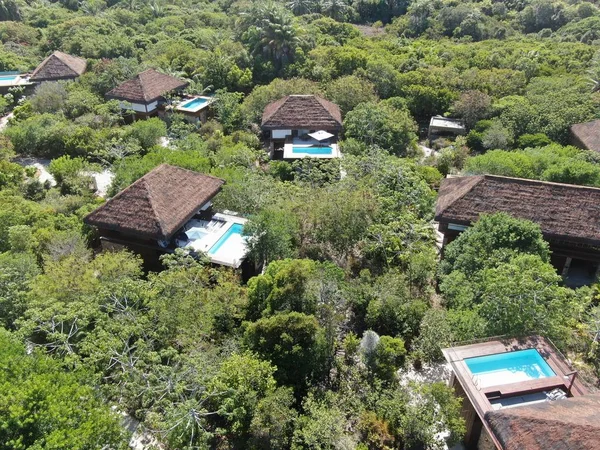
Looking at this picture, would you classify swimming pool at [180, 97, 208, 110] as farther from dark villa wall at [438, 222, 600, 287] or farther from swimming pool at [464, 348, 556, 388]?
swimming pool at [464, 348, 556, 388]

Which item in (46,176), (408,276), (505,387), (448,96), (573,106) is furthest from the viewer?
(448,96)

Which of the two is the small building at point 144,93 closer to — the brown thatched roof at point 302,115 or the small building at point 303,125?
the brown thatched roof at point 302,115

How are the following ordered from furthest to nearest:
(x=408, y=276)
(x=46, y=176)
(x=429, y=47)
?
1. (x=429, y=47)
2. (x=46, y=176)
3. (x=408, y=276)

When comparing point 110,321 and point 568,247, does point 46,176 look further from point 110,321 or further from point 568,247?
point 568,247

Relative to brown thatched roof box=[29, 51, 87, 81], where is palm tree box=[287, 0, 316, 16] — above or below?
above

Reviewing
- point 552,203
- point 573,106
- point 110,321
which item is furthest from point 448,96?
point 110,321

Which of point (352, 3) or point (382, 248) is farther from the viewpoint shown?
point (352, 3)

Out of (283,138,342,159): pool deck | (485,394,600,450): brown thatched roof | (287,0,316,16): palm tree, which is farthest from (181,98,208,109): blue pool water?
(485,394,600,450): brown thatched roof
